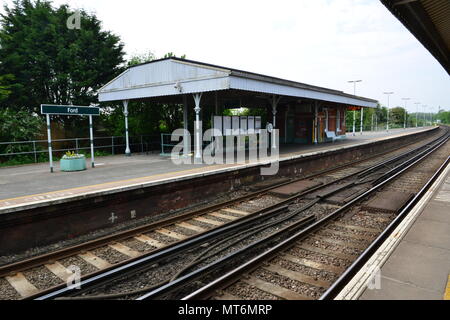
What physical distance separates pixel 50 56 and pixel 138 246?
19.2m


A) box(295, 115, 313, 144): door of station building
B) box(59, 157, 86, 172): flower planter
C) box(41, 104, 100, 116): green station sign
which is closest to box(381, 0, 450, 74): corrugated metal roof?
box(41, 104, 100, 116): green station sign

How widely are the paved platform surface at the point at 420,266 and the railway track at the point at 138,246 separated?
2592 millimetres

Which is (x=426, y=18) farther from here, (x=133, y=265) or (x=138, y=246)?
(x=138, y=246)

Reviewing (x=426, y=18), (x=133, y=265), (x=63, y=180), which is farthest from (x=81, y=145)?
(x=426, y=18)

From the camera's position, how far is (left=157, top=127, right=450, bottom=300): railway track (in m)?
4.41

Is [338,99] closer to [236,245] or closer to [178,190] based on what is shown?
[178,190]

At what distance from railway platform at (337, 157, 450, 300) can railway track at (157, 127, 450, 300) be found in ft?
1.81

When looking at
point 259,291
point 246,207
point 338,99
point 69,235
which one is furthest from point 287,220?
point 338,99

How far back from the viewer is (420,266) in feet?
13.8

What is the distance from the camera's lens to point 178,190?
9461mm

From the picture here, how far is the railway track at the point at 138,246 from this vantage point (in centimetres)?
489

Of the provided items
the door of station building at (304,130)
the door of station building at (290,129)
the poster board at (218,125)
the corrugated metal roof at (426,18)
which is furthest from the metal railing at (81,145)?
the corrugated metal roof at (426,18)

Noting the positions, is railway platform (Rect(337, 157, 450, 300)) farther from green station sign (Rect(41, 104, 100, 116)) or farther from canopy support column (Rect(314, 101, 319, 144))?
canopy support column (Rect(314, 101, 319, 144))

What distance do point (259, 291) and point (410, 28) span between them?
241 inches
